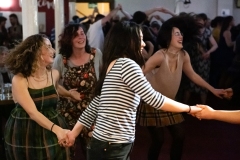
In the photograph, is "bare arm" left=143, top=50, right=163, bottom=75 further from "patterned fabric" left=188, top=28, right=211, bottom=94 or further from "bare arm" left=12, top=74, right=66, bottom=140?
"patterned fabric" left=188, top=28, right=211, bottom=94

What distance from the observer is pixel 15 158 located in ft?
9.16

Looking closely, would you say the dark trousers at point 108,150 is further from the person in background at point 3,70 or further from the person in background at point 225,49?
the person in background at point 225,49

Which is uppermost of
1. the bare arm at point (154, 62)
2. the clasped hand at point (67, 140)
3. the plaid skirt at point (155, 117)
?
the bare arm at point (154, 62)

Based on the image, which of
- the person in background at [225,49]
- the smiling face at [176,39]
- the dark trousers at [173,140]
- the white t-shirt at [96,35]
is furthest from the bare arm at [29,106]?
the person in background at [225,49]

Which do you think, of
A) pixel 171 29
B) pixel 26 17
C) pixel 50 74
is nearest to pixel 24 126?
pixel 50 74

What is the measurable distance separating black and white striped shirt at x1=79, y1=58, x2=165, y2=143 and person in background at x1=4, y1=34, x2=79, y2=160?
478mm

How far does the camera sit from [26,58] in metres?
2.75

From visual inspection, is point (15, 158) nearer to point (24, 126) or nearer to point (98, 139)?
point (24, 126)

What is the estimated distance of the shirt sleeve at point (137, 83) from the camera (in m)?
2.21

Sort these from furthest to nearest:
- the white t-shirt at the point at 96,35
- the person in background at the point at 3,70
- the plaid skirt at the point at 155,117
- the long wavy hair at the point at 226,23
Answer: the long wavy hair at the point at 226,23, the white t-shirt at the point at 96,35, the person in background at the point at 3,70, the plaid skirt at the point at 155,117

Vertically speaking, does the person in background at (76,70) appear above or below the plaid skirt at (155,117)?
above

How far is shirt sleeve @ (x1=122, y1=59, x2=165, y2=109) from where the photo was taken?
221 cm

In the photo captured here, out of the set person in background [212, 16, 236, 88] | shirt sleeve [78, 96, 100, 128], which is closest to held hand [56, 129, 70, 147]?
shirt sleeve [78, 96, 100, 128]

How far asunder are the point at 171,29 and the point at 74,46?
850 mm
